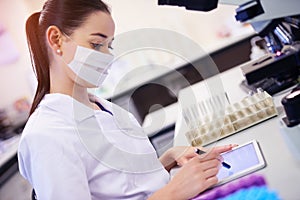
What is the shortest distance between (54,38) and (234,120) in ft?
2.12

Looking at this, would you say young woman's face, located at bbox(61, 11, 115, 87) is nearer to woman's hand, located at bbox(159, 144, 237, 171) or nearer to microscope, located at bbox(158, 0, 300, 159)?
microscope, located at bbox(158, 0, 300, 159)

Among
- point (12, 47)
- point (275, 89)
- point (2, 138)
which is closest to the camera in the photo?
point (275, 89)

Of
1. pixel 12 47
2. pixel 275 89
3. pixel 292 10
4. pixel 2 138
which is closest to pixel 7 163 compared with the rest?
pixel 2 138

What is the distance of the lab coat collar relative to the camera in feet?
3.08

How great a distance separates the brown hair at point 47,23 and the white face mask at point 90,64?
66 millimetres

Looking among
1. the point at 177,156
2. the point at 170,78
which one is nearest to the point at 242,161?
the point at 177,156

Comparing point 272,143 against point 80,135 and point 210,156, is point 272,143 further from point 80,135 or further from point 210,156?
point 80,135

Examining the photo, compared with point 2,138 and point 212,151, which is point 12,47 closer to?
point 2,138

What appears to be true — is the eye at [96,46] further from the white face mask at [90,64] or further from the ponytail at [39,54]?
the ponytail at [39,54]

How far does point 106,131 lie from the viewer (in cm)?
100

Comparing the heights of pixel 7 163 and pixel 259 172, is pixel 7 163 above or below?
below

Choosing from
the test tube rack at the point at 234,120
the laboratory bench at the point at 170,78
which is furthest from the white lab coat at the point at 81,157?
the laboratory bench at the point at 170,78

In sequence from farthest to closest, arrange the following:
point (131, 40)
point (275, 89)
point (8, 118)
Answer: point (8, 118)
point (275, 89)
point (131, 40)

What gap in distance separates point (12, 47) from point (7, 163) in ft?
3.30
